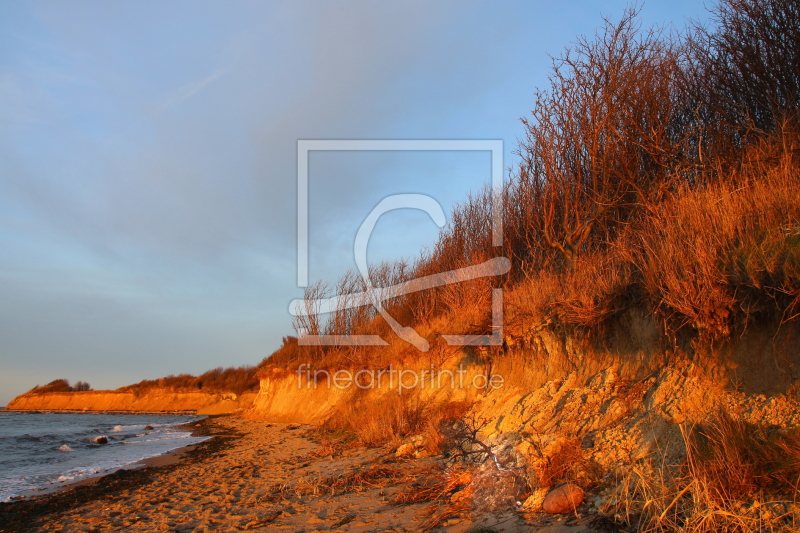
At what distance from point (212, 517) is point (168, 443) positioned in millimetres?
16352

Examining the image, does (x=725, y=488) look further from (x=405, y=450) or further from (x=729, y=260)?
(x=405, y=450)

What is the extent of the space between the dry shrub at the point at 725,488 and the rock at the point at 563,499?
0.41m

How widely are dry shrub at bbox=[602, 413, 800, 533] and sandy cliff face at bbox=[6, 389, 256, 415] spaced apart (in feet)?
160

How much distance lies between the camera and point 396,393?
16.7 m

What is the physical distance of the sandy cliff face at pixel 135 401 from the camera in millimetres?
51031

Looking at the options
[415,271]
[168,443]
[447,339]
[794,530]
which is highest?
[415,271]

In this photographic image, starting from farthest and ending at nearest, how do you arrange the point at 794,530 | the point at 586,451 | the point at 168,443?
the point at 168,443, the point at 586,451, the point at 794,530

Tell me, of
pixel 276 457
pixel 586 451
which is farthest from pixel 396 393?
pixel 586 451

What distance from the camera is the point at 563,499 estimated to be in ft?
17.2

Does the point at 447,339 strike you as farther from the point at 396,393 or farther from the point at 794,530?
the point at 794,530

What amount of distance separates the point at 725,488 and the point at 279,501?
6335 millimetres

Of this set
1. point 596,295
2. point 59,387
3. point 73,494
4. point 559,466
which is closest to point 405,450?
point 559,466

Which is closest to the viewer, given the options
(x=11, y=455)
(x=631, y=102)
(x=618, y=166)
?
(x=631, y=102)

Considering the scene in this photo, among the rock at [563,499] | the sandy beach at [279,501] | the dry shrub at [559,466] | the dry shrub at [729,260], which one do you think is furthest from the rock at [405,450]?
the dry shrub at [729,260]
